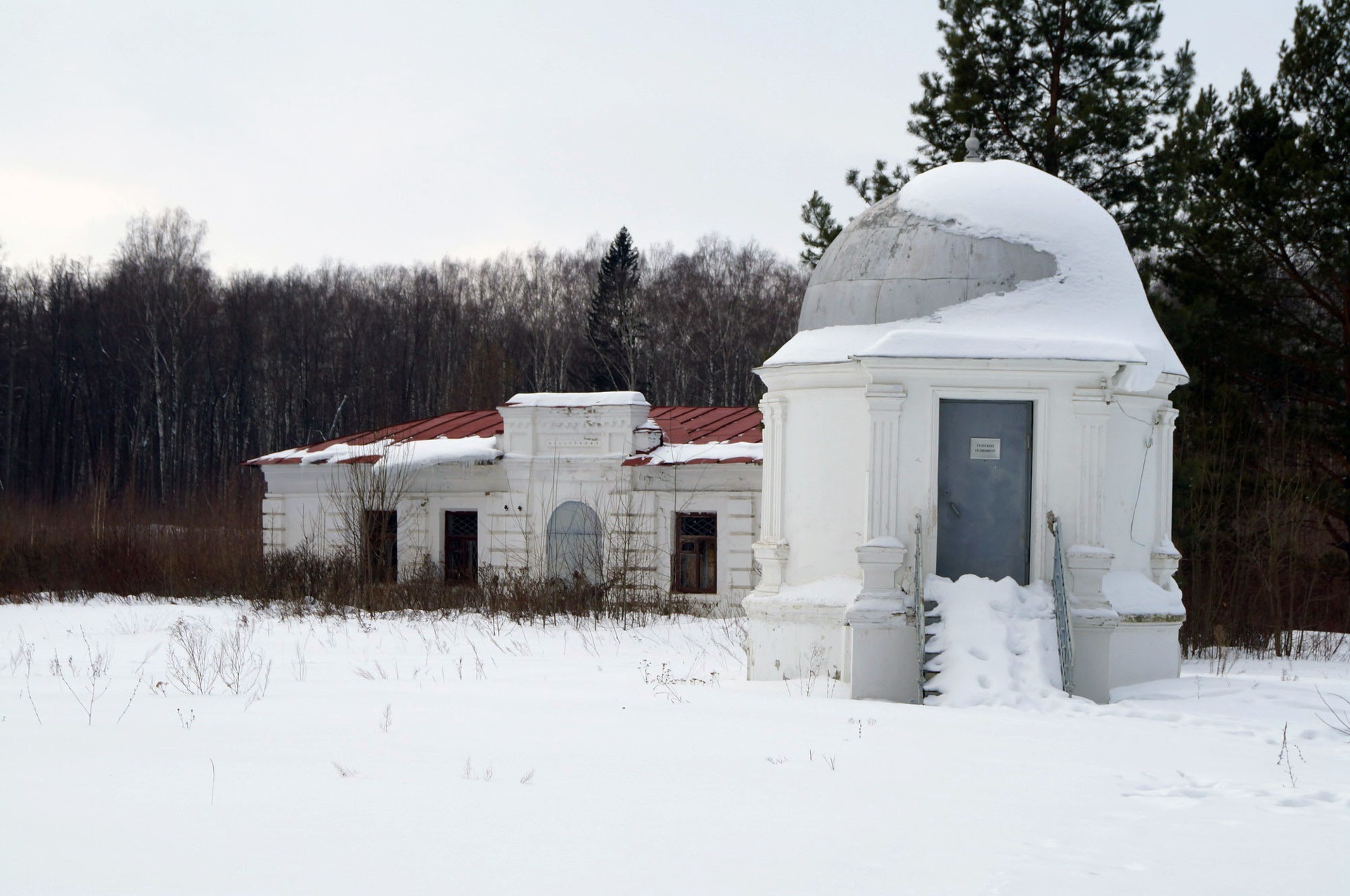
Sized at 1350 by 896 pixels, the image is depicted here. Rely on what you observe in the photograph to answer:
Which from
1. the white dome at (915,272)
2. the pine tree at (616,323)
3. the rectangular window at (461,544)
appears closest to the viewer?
the white dome at (915,272)

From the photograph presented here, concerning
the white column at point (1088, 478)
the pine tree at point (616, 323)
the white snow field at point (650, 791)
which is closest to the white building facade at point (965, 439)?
the white column at point (1088, 478)

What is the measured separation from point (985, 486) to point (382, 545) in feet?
44.6

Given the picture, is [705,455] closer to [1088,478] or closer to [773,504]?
[773,504]

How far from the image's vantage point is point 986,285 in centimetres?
1147

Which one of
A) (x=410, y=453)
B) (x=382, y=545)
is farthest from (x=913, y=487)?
(x=410, y=453)

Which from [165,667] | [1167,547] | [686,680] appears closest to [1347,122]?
[1167,547]

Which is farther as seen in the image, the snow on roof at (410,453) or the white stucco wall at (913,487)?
the snow on roof at (410,453)

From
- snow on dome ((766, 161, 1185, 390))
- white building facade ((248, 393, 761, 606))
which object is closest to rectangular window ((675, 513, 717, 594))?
white building facade ((248, 393, 761, 606))

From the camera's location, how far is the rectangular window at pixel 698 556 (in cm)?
2256

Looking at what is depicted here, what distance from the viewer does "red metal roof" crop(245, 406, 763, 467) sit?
78.0 feet

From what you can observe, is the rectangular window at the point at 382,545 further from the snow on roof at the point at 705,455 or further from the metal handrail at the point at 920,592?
the metal handrail at the point at 920,592

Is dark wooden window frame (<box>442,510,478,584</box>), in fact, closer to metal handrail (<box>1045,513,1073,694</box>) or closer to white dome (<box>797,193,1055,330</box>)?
white dome (<box>797,193,1055,330</box>)

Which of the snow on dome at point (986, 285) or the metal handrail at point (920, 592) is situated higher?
the snow on dome at point (986, 285)

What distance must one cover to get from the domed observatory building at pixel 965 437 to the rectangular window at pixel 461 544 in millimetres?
12697
